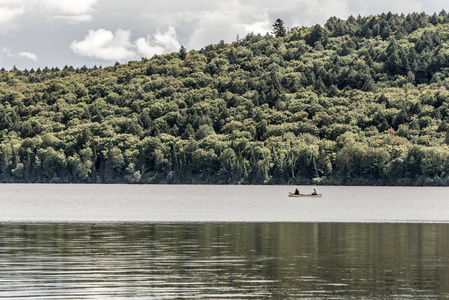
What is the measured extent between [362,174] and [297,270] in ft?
547

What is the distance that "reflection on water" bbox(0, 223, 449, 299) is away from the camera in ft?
95.8

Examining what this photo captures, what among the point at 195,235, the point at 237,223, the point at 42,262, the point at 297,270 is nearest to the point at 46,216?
the point at 237,223

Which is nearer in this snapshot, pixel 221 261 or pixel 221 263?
pixel 221 263

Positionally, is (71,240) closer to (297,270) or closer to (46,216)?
(297,270)

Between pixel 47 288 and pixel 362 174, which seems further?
pixel 362 174

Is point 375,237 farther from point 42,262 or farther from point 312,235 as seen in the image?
point 42,262

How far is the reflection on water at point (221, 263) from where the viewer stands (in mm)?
29203

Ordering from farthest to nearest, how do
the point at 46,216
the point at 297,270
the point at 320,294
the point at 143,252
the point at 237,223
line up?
the point at 46,216 < the point at 237,223 < the point at 143,252 < the point at 297,270 < the point at 320,294

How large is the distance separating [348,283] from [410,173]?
164934 mm

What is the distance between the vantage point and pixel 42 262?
3597cm

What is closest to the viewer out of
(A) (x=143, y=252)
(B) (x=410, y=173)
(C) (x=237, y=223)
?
(A) (x=143, y=252)

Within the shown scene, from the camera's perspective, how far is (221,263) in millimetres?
36062

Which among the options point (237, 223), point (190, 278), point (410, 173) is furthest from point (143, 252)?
point (410, 173)

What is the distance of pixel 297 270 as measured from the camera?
112 feet
